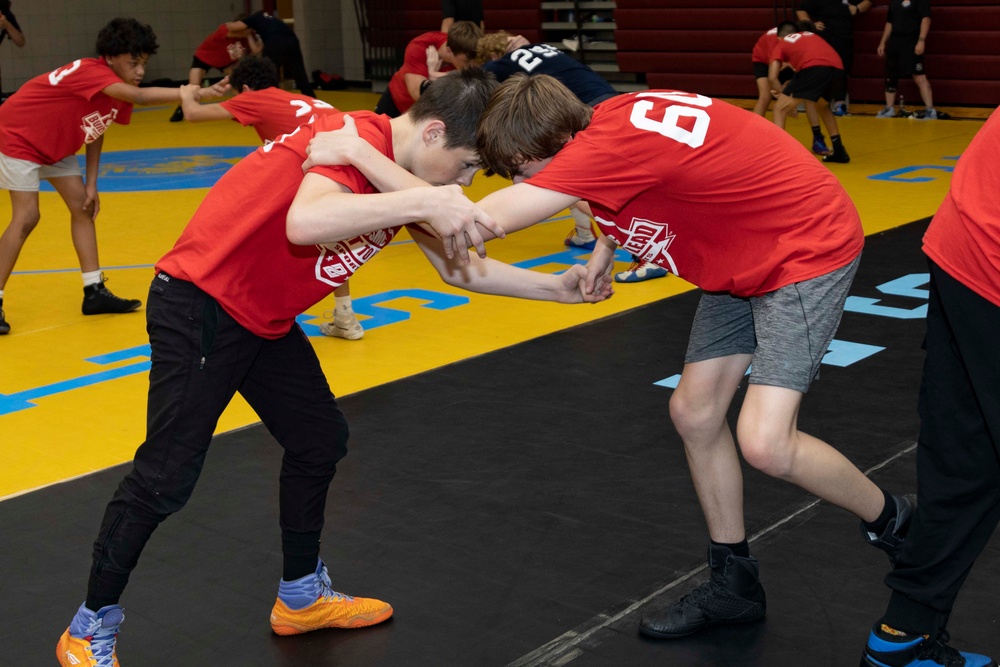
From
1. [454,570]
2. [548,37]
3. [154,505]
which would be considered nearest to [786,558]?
[454,570]

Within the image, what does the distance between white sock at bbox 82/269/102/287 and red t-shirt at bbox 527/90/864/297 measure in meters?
4.00

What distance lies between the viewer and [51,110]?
5.54m

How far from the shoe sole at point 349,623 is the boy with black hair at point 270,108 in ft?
8.55

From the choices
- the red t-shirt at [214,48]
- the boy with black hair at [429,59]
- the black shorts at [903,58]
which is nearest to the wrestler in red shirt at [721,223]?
the boy with black hair at [429,59]

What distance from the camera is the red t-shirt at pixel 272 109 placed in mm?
5090

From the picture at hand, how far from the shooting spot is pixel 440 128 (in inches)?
94.9

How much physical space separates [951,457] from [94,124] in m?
4.71

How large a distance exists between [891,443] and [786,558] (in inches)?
Result: 38.7

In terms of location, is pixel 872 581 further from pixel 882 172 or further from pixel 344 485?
pixel 882 172

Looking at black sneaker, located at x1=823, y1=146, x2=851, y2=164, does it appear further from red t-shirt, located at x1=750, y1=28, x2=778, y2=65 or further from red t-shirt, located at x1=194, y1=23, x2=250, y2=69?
red t-shirt, located at x1=194, y1=23, x2=250, y2=69

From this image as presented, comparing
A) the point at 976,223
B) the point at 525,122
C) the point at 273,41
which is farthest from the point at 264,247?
the point at 273,41

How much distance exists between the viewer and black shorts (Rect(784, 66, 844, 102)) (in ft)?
31.0

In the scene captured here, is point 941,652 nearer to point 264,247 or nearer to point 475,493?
point 475,493

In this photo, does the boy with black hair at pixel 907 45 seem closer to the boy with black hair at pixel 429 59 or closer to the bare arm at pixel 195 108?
the boy with black hair at pixel 429 59
